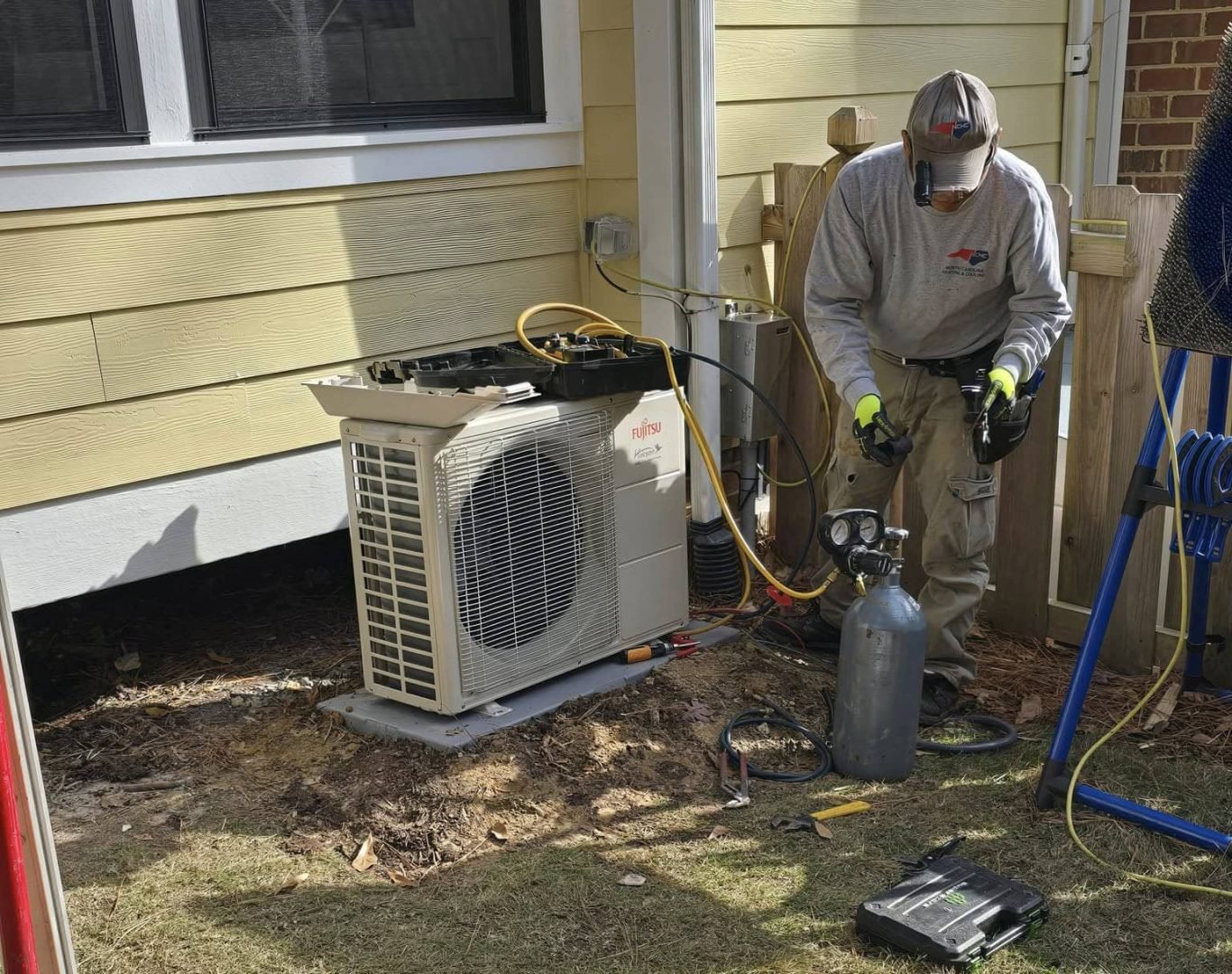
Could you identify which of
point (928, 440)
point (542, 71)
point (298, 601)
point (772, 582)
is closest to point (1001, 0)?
point (542, 71)

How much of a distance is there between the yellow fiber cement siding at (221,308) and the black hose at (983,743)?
6.93 feet

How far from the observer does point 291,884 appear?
311 centimetres

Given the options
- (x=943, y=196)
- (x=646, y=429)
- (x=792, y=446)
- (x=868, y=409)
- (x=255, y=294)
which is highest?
(x=943, y=196)

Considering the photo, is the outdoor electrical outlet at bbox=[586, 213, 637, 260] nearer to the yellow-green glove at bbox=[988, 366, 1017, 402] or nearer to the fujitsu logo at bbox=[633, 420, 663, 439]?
the fujitsu logo at bbox=[633, 420, 663, 439]

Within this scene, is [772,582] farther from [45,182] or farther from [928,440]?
[45,182]

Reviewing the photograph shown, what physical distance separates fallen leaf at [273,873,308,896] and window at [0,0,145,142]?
2111 millimetres

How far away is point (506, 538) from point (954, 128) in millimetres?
1672

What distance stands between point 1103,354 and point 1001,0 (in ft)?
9.37

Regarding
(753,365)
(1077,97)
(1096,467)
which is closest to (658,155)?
(753,365)

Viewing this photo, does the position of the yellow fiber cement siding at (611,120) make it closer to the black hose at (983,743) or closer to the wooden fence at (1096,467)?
the wooden fence at (1096,467)

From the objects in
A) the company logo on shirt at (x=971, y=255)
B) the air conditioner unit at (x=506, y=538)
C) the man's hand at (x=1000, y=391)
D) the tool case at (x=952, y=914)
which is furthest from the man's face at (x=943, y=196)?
the tool case at (x=952, y=914)

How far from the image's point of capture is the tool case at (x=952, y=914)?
2.75 metres

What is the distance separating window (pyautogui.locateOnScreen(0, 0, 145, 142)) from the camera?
352 centimetres

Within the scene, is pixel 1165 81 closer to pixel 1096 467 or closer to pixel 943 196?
pixel 1096 467
